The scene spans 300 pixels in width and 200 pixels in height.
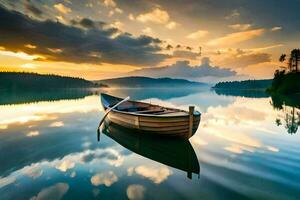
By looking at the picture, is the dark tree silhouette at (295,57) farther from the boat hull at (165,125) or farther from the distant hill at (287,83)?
the boat hull at (165,125)

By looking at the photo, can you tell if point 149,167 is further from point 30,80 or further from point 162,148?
point 30,80

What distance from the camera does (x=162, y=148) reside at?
11.3m

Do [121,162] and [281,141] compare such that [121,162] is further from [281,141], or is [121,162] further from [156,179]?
[281,141]

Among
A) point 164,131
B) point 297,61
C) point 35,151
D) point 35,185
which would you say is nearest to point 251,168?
point 164,131

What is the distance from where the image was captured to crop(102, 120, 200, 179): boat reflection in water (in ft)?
30.0

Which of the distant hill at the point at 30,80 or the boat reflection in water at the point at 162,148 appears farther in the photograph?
the distant hill at the point at 30,80

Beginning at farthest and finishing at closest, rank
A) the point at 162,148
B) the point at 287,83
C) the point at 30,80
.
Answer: the point at 30,80 → the point at 287,83 → the point at 162,148

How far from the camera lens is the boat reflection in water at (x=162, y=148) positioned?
9145 millimetres

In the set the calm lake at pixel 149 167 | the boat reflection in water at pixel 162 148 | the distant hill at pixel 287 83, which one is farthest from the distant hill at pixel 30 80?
the calm lake at pixel 149 167

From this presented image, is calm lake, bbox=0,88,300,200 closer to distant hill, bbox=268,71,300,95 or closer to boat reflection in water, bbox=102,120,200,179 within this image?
boat reflection in water, bbox=102,120,200,179

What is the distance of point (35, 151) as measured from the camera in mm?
10805

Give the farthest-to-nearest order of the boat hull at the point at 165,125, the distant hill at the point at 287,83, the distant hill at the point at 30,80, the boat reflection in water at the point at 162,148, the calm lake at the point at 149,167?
the distant hill at the point at 30,80
the distant hill at the point at 287,83
the boat hull at the point at 165,125
the boat reflection in water at the point at 162,148
the calm lake at the point at 149,167

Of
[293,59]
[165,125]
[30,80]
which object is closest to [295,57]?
[293,59]

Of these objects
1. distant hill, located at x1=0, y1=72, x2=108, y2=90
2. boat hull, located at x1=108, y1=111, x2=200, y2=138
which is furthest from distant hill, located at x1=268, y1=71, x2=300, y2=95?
distant hill, located at x1=0, y1=72, x2=108, y2=90
